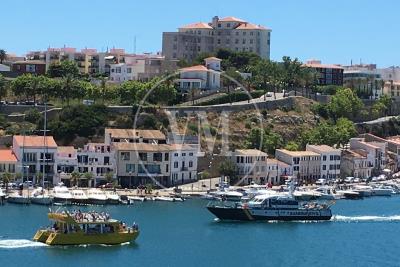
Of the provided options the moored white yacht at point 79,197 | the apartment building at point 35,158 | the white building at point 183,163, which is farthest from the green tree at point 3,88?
the moored white yacht at point 79,197

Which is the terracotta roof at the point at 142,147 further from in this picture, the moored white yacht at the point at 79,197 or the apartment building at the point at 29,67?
the apartment building at the point at 29,67

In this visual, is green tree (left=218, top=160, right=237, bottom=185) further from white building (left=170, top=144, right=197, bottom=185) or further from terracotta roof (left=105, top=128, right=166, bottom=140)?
terracotta roof (left=105, top=128, right=166, bottom=140)

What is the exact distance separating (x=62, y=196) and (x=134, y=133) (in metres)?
14.7

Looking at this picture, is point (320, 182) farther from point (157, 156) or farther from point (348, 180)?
point (157, 156)

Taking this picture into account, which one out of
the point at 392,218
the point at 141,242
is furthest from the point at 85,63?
the point at 141,242

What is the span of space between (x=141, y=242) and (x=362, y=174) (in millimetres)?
43064

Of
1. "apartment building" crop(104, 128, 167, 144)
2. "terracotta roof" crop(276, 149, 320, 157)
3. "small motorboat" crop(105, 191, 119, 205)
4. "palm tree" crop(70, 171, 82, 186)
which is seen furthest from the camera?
"terracotta roof" crop(276, 149, 320, 157)

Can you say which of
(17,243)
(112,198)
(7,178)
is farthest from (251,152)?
(17,243)

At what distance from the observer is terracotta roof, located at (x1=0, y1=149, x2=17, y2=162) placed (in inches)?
2906

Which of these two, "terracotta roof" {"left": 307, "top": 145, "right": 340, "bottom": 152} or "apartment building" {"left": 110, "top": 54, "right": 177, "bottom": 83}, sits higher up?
"apartment building" {"left": 110, "top": 54, "right": 177, "bottom": 83}

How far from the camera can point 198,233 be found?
189 feet

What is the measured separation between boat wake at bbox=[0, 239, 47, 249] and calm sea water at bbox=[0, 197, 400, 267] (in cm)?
1

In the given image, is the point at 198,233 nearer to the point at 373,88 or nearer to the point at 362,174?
the point at 362,174

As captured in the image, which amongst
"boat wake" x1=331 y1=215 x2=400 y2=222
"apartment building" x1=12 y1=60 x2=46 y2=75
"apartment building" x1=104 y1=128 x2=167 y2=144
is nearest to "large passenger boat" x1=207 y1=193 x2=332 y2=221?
"boat wake" x1=331 y1=215 x2=400 y2=222
